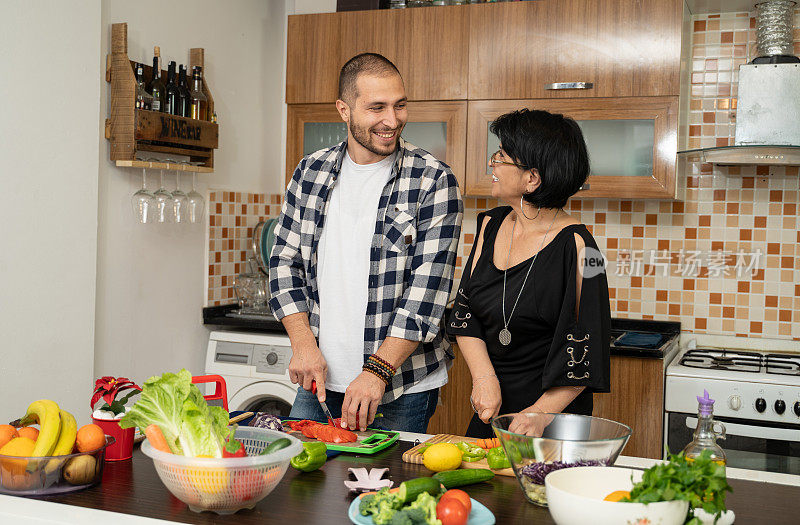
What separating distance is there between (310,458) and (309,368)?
0.58 m

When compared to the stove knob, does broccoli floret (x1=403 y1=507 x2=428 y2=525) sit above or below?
above

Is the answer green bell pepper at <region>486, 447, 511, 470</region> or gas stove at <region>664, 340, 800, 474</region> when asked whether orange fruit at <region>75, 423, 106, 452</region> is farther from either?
gas stove at <region>664, 340, 800, 474</region>

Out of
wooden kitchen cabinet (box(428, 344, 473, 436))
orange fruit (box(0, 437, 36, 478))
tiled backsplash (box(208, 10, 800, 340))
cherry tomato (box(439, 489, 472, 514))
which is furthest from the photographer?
tiled backsplash (box(208, 10, 800, 340))

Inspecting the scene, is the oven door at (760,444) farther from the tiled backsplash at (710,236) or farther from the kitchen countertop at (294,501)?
the kitchen countertop at (294,501)

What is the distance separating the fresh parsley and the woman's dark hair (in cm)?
92

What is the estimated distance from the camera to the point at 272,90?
3756 millimetres

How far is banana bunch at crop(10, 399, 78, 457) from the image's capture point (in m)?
1.23

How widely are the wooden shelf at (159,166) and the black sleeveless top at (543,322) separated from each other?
1.33 meters

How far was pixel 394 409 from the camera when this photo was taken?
2.03 metres

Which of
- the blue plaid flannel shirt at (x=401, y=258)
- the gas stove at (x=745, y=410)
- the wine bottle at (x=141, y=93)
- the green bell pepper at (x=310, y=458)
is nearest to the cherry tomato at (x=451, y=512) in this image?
the green bell pepper at (x=310, y=458)

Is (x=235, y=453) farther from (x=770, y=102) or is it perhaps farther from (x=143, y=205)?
(x=770, y=102)

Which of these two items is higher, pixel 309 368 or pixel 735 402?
pixel 309 368

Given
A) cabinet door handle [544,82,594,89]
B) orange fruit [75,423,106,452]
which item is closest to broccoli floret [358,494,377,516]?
orange fruit [75,423,106,452]

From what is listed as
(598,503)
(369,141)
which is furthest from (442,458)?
(369,141)
